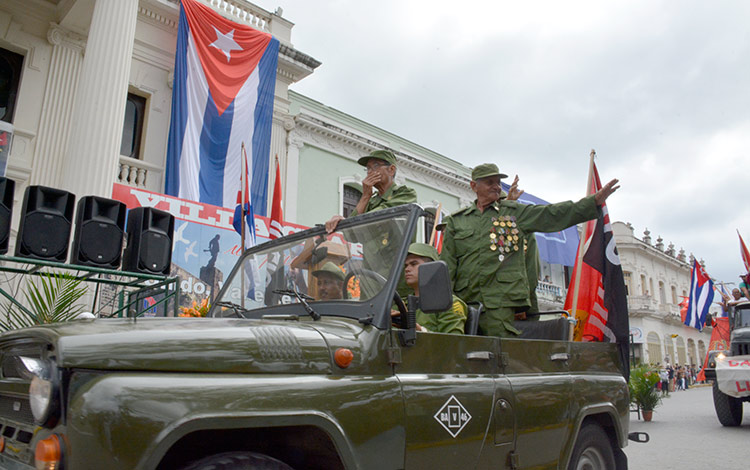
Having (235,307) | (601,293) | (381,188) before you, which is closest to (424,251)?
(381,188)

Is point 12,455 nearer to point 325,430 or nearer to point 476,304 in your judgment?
point 325,430

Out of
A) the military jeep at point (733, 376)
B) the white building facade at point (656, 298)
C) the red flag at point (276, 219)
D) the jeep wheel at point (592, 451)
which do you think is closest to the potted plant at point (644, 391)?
the military jeep at point (733, 376)

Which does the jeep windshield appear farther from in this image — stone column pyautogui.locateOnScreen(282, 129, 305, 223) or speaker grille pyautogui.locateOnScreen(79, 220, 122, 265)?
stone column pyautogui.locateOnScreen(282, 129, 305, 223)

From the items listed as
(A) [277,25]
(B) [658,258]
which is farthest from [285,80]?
(B) [658,258]

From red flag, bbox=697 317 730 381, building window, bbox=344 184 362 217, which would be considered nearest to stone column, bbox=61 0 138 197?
building window, bbox=344 184 362 217

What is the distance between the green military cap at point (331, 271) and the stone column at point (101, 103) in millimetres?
7378

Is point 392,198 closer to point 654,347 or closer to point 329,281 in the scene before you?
point 329,281

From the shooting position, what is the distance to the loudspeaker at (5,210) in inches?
227

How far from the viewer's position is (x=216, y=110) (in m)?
11.7

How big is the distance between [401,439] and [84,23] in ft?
38.4

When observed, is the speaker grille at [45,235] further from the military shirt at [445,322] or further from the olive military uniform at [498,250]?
the military shirt at [445,322]

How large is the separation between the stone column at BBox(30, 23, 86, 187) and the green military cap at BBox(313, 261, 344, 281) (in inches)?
371

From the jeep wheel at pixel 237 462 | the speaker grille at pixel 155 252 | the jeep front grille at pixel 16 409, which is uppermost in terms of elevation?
the speaker grille at pixel 155 252

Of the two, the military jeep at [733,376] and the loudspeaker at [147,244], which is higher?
the loudspeaker at [147,244]
